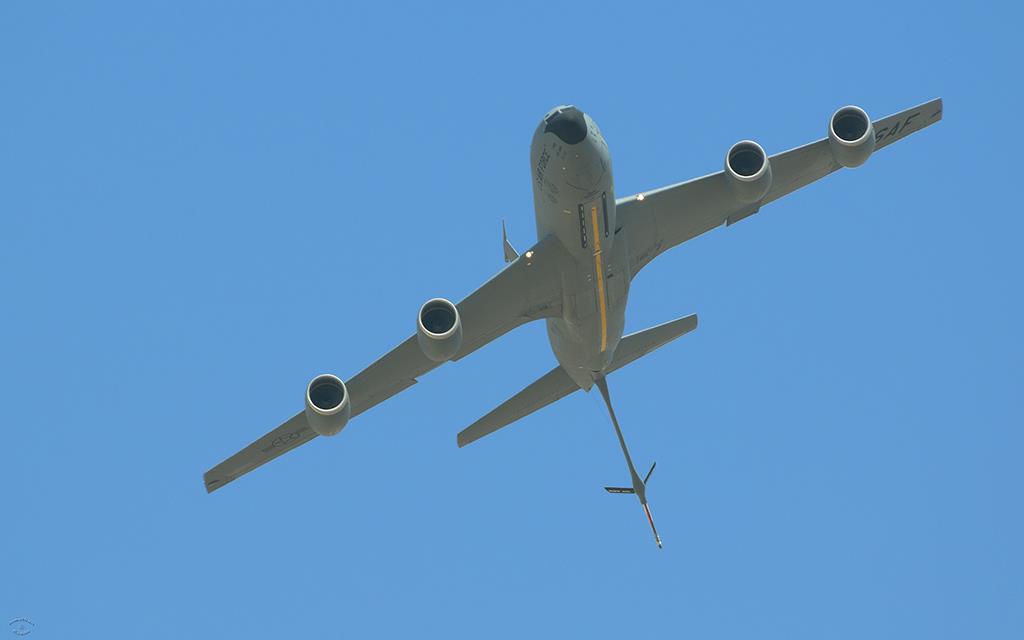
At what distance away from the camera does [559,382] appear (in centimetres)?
3809

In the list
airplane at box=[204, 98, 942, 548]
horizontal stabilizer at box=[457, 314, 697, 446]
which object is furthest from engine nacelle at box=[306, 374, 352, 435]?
horizontal stabilizer at box=[457, 314, 697, 446]

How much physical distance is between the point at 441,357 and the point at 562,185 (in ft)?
14.3

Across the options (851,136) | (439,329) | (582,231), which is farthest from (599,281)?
(851,136)

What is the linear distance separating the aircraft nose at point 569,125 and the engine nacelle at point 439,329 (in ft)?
14.0

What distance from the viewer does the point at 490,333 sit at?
3622 centimetres

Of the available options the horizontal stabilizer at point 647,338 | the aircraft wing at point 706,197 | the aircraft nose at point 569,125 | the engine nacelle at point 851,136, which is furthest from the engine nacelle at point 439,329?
the engine nacelle at point 851,136

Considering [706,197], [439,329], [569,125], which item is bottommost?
[439,329]

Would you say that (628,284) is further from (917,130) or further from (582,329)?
(917,130)

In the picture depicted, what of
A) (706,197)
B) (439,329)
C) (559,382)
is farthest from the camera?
(559,382)

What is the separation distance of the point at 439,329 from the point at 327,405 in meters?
3.00

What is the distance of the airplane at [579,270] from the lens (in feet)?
108

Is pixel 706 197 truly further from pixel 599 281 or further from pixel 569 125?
pixel 569 125

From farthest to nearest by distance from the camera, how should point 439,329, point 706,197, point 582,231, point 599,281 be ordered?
point 706,197
point 599,281
point 582,231
point 439,329

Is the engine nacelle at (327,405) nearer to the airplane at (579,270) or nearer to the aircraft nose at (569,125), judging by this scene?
the airplane at (579,270)
